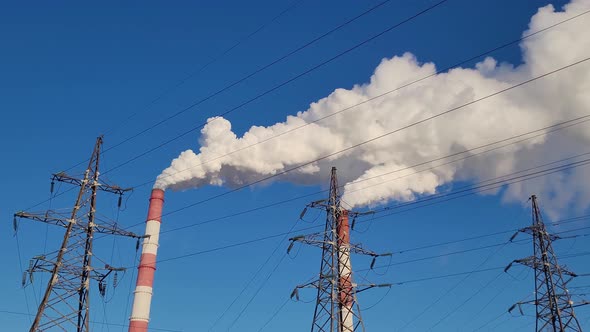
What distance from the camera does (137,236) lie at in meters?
29.1

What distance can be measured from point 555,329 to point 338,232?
12.9 meters

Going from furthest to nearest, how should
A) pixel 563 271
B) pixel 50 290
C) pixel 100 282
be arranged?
1. pixel 563 271
2. pixel 100 282
3. pixel 50 290

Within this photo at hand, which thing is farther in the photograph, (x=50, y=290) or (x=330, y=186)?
(x=330, y=186)

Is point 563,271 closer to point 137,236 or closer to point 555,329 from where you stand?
point 555,329

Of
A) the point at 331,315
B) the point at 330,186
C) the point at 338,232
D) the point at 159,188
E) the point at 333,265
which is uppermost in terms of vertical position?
the point at 159,188

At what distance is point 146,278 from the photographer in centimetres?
4428

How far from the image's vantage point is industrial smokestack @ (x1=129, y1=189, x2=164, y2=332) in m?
43.5

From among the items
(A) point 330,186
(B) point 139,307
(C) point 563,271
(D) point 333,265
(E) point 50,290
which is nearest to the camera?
(E) point 50,290

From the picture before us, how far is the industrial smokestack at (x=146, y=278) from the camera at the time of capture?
4350 cm

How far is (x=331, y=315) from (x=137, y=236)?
34.5 ft

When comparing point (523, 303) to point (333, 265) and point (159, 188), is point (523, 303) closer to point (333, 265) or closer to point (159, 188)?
point (333, 265)

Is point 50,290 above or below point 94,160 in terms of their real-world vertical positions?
below

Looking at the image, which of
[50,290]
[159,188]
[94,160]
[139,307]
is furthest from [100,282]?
[159,188]

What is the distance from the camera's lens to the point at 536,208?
3616 centimetres
